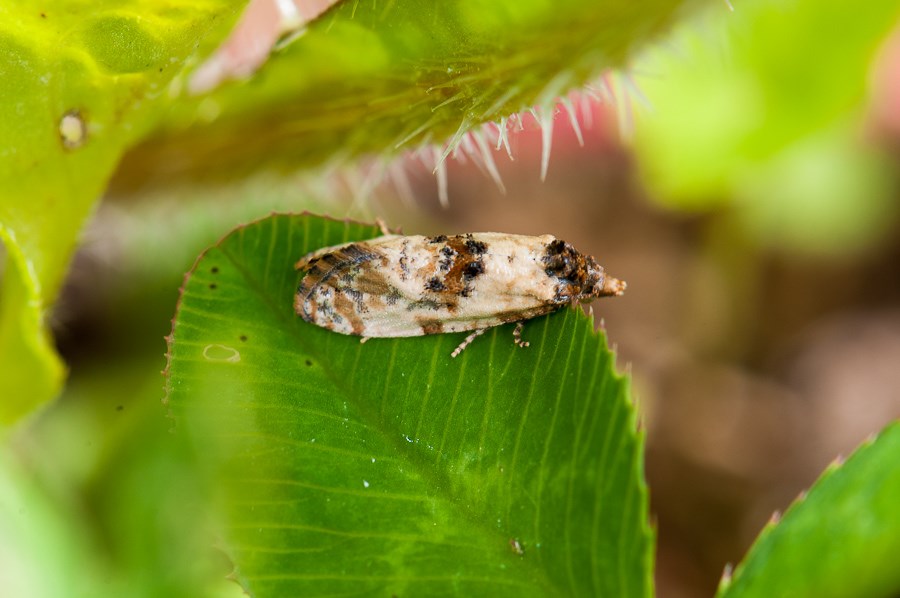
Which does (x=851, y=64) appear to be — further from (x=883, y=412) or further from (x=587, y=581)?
(x=587, y=581)

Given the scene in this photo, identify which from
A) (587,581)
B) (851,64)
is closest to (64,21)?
(587,581)

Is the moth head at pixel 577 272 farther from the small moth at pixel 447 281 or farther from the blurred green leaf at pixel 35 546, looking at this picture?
the blurred green leaf at pixel 35 546

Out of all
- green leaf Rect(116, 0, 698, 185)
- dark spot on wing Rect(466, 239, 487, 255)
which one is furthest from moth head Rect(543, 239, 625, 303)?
green leaf Rect(116, 0, 698, 185)

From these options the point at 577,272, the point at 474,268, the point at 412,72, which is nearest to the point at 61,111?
the point at 412,72

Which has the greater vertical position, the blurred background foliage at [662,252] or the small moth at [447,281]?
the blurred background foliage at [662,252]

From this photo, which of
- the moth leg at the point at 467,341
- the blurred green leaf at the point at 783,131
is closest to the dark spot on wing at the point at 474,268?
the moth leg at the point at 467,341

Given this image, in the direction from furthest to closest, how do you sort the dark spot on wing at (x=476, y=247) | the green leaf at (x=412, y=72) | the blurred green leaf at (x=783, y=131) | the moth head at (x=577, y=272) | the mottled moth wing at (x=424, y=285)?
the blurred green leaf at (x=783, y=131)
the dark spot on wing at (x=476, y=247)
the moth head at (x=577, y=272)
the mottled moth wing at (x=424, y=285)
the green leaf at (x=412, y=72)

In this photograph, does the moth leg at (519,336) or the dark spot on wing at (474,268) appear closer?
the moth leg at (519,336)

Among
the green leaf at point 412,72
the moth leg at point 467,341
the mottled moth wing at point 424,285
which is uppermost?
the green leaf at point 412,72
